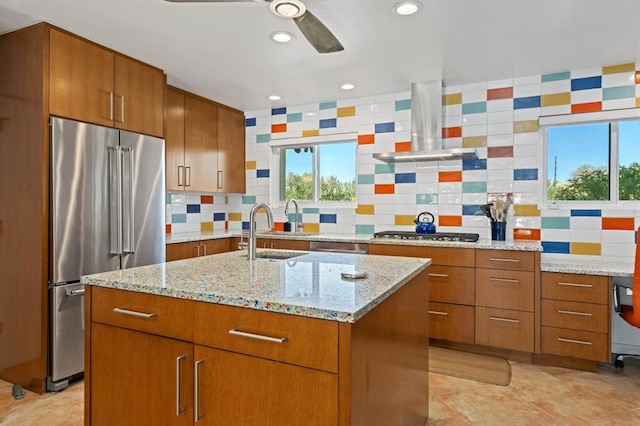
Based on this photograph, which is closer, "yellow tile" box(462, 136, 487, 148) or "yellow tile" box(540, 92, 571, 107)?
"yellow tile" box(540, 92, 571, 107)

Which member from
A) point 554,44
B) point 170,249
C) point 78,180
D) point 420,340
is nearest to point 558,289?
point 420,340

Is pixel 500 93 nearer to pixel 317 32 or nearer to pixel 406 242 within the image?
pixel 406 242

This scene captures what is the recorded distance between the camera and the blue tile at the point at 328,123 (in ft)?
14.2

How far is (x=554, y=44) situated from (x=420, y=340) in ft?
7.76

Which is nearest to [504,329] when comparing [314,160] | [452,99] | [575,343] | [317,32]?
[575,343]

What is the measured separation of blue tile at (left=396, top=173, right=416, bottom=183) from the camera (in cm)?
395

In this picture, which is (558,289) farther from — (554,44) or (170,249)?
(170,249)

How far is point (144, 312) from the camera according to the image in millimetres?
1465

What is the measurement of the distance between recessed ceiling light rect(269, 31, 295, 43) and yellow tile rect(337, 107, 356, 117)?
1.58 metres

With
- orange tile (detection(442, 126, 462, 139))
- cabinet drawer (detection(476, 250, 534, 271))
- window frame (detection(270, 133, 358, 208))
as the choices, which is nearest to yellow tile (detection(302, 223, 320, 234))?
window frame (detection(270, 133, 358, 208))

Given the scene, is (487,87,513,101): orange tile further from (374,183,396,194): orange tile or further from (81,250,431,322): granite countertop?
(81,250,431,322): granite countertop

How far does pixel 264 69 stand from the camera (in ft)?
11.0

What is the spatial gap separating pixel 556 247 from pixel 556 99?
1277 millimetres

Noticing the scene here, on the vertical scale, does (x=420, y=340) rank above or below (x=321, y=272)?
below
